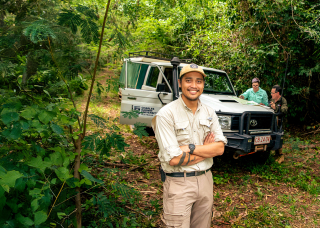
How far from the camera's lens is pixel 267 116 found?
477 centimetres

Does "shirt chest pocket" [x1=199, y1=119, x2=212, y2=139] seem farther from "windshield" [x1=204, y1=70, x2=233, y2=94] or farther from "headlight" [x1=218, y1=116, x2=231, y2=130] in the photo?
"windshield" [x1=204, y1=70, x2=233, y2=94]

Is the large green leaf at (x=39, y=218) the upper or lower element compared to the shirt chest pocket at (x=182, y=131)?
lower

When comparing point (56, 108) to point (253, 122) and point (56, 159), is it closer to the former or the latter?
point (56, 159)

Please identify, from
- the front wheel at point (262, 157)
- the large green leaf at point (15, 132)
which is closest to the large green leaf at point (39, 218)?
the large green leaf at point (15, 132)

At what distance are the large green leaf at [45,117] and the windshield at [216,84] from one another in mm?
4101

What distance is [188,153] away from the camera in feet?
6.40

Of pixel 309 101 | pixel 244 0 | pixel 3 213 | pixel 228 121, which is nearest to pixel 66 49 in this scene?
pixel 3 213

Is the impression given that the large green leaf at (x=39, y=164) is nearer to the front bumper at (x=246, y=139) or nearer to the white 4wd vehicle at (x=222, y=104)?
the white 4wd vehicle at (x=222, y=104)

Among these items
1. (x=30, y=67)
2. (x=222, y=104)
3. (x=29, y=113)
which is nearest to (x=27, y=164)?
(x=29, y=113)

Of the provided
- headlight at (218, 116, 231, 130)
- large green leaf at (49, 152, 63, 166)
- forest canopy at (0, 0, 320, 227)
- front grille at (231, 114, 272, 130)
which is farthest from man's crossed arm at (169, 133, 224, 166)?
front grille at (231, 114, 272, 130)

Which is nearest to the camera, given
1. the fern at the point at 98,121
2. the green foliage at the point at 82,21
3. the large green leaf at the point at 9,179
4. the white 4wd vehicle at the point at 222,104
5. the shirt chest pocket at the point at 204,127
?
the large green leaf at the point at 9,179

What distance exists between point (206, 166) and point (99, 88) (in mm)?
1313

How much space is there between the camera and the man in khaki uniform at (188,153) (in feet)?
6.27

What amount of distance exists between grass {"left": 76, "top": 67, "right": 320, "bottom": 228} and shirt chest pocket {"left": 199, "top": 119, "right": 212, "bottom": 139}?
1123mm
